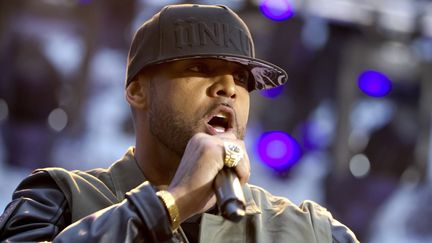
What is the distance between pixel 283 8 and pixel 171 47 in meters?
3.35

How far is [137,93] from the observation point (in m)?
2.41

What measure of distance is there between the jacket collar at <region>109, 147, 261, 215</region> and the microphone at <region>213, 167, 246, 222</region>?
1.35 feet

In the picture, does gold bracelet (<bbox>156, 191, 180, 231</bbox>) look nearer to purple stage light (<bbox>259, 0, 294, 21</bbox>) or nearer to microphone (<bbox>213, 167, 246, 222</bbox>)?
microphone (<bbox>213, 167, 246, 222</bbox>)

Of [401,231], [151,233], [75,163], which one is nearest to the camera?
[151,233]

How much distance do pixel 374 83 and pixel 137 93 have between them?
360 cm

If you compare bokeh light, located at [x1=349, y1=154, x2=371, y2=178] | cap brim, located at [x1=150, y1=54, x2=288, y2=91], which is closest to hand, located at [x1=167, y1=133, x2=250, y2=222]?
cap brim, located at [x1=150, y1=54, x2=288, y2=91]

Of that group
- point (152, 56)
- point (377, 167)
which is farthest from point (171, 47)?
point (377, 167)

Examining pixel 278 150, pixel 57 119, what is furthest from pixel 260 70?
pixel 278 150

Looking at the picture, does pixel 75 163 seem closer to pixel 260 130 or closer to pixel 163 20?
pixel 260 130

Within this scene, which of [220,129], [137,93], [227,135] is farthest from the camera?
[137,93]

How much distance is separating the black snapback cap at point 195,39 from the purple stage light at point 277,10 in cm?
312

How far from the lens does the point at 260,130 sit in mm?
5492

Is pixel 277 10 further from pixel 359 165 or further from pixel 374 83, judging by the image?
pixel 359 165

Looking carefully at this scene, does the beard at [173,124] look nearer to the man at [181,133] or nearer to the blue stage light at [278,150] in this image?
the man at [181,133]
